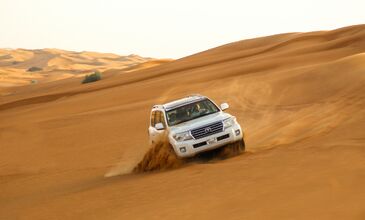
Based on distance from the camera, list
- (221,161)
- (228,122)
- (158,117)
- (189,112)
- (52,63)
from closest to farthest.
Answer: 1. (221,161)
2. (228,122)
3. (189,112)
4. (158,117)
5. (52,63)

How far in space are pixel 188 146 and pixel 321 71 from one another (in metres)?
12.6

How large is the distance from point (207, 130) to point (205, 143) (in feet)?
0.85

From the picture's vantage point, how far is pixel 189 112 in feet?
40.9

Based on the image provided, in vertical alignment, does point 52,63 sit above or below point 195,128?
below

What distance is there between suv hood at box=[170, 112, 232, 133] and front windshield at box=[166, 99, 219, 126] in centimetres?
27

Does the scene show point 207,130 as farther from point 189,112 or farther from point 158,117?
point 158,117

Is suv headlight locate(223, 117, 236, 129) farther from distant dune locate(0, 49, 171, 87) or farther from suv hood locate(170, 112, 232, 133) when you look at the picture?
distant dune locate(0, 49, 171, 87)

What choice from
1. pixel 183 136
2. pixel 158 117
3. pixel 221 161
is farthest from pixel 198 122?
pixel 158 117

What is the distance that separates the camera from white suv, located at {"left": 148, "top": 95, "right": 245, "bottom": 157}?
11344mm

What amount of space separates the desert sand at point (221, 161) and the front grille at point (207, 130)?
666 millimetres

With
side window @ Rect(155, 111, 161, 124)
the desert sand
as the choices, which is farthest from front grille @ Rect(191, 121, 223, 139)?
side window @ Rect(155, 111, 161, 124)

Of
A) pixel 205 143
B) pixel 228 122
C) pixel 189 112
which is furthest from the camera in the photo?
pixel 189 112

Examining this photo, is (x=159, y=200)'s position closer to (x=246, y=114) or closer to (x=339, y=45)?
(x=246, y=114)

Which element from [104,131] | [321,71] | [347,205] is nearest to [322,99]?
[321,71]
